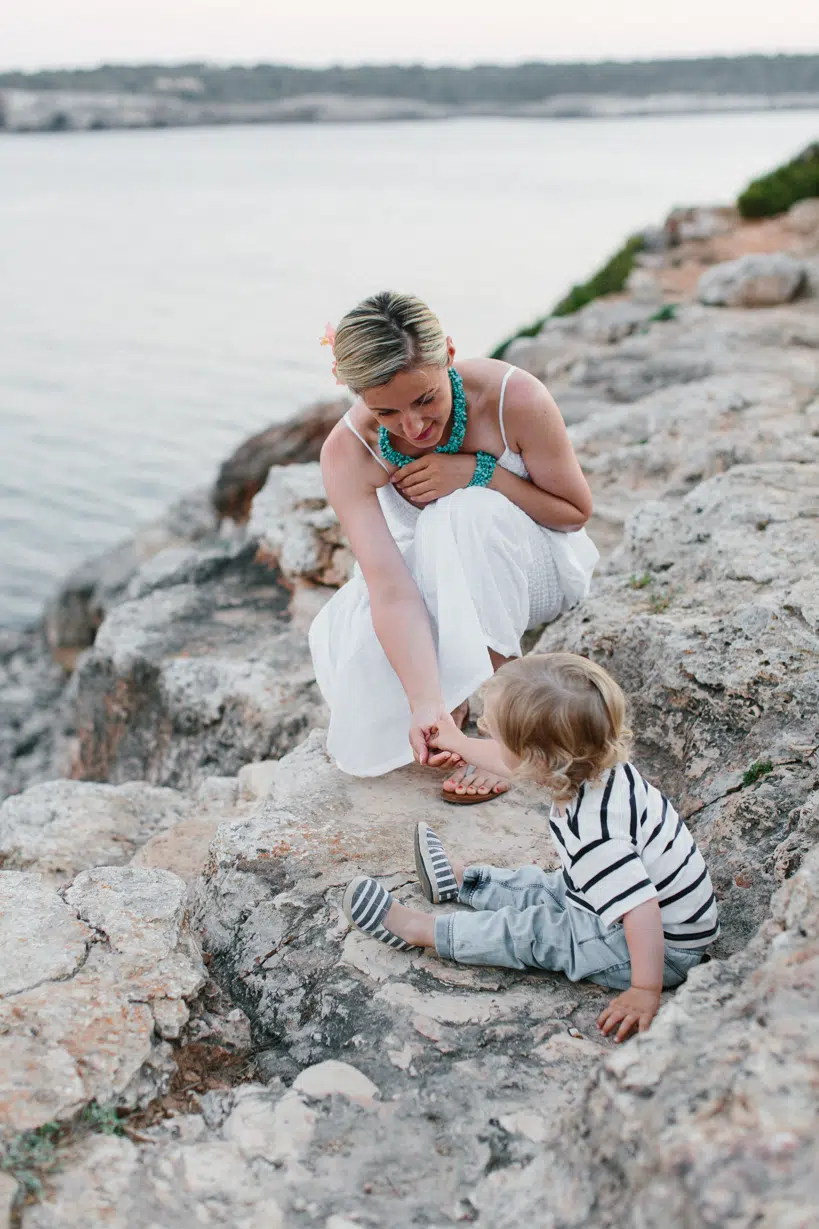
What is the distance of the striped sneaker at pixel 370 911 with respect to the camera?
220 cm

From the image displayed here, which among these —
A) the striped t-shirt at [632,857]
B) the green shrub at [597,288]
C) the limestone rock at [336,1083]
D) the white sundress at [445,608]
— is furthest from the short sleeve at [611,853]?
the green shrub at [597,288]

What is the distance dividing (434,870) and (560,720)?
58 cm

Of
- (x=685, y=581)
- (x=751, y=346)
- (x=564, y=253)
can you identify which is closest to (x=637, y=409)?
(x=751, y=346)

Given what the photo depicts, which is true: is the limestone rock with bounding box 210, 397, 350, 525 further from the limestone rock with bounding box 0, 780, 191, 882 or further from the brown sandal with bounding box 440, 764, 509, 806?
the brown sandal with bounding box 440, 764, 509, 806

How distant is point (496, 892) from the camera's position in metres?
2.33

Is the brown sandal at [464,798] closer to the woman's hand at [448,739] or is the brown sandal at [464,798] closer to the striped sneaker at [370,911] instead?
the woman's hand at [448,739]

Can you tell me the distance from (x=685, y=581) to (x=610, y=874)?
4.91 feet

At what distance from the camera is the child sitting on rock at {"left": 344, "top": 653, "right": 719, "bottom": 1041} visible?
6.47 feet

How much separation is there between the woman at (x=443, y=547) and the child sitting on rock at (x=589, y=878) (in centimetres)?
65

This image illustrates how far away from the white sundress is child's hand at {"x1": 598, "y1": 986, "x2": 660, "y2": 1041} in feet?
3.46

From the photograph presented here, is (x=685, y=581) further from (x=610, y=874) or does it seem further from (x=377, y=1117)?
(x=377, y=1117)

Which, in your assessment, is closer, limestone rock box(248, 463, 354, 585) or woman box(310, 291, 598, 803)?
woman box(310, 291, 598, 803)

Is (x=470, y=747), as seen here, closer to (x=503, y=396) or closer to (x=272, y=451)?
(x=503, y=396)

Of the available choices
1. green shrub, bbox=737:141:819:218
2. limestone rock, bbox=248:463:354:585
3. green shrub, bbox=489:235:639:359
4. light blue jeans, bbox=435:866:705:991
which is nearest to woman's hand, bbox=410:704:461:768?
light blue jeans, bbox=435:866:705:991
